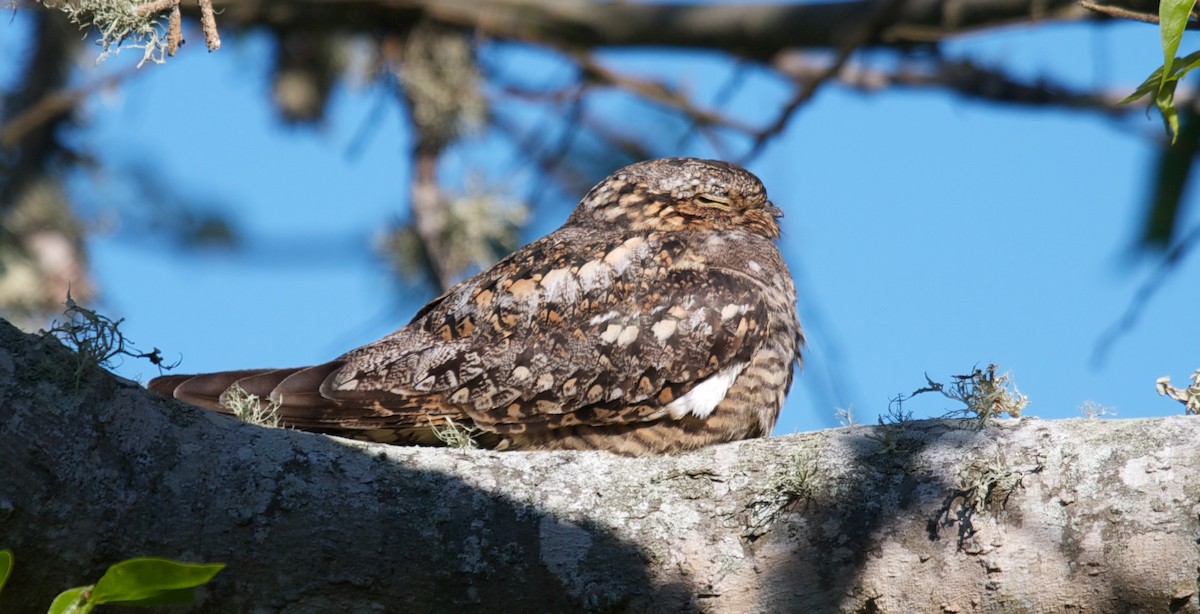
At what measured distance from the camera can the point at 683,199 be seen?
3.87 meters

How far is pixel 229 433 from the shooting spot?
2.29 m

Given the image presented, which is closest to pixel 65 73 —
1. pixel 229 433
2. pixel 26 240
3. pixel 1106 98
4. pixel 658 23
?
pixel 26 240

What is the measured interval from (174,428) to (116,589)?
2.50ft

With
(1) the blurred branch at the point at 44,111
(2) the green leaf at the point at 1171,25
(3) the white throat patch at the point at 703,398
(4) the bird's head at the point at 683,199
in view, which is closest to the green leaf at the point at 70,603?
(2) the green leaf at the point at 1171,25

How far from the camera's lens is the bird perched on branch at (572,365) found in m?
3.14

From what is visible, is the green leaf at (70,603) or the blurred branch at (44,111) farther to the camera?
the blurred branch at (44,111)

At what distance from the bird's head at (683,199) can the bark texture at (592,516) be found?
4.86ft

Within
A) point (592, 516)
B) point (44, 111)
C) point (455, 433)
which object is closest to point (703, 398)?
point (455, 433)

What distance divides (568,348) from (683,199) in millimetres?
870

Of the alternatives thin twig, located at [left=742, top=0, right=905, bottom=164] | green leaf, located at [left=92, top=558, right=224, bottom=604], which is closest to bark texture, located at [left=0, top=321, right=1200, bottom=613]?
green leaf, located at [left=92, top=558, right=224, bottom=604]

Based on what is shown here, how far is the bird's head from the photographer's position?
385 centimetres

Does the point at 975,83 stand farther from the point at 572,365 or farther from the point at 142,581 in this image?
the point at 142,581

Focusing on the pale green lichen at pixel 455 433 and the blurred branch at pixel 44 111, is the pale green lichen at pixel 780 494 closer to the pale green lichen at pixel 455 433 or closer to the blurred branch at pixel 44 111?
the pale green lichen at pixel 455 433

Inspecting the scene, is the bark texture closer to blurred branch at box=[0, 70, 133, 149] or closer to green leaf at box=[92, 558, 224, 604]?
green leaf at box=[92, 558, 224, 604]
